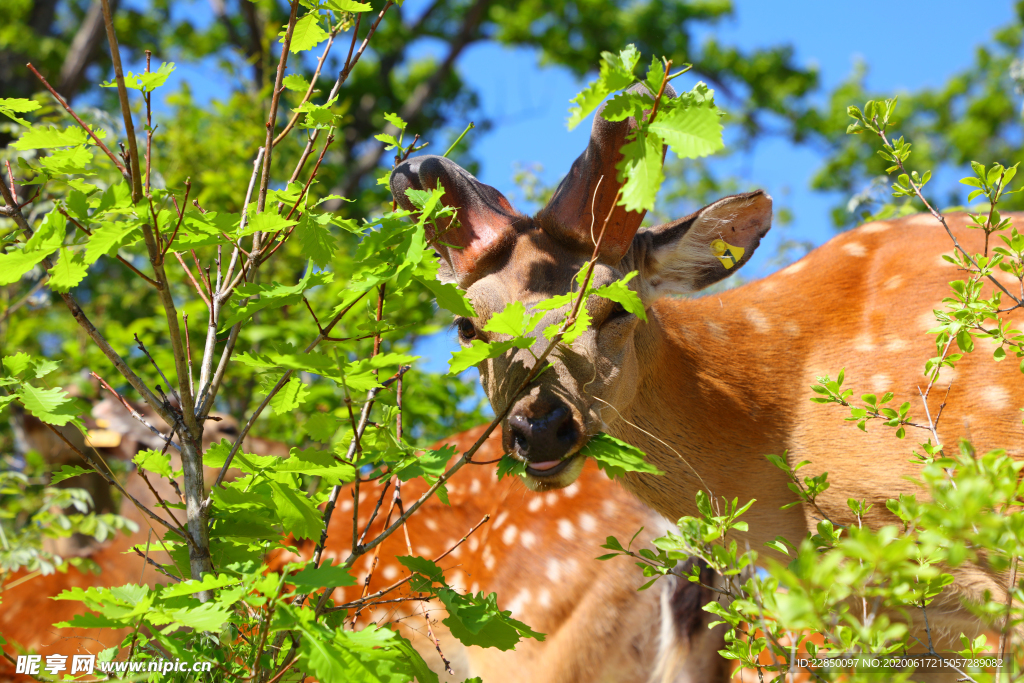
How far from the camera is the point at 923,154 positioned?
15.2 metres

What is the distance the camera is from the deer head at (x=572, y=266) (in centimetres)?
230

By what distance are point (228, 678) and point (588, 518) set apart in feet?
8.53

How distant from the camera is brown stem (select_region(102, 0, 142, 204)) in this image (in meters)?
1.54

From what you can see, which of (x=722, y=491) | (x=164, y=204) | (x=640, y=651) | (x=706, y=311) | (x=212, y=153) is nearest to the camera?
(x=164, y=204)

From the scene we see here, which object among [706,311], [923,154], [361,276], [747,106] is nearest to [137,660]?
[361,276]

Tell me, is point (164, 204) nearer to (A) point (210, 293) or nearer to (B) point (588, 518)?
(A) point (210, 293)

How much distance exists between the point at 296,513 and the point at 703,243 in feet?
6.59

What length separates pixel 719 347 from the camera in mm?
3164

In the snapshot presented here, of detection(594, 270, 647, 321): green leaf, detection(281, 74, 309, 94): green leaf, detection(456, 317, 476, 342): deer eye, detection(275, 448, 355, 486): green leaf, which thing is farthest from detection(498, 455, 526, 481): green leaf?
detection(281, 74, 309, 94): green leaf

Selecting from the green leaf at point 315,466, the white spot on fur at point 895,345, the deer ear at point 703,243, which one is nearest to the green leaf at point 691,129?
the green leaf at point 315,466

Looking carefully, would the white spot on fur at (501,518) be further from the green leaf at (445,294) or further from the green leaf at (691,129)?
the green leaf at (691,129)

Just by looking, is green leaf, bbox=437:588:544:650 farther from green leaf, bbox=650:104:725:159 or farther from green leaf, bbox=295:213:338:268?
green leaf, bbox=650:104:725:159

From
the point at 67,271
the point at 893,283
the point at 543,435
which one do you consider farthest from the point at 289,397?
the point at 893,283

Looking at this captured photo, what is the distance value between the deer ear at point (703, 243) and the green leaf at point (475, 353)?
4.81ft
